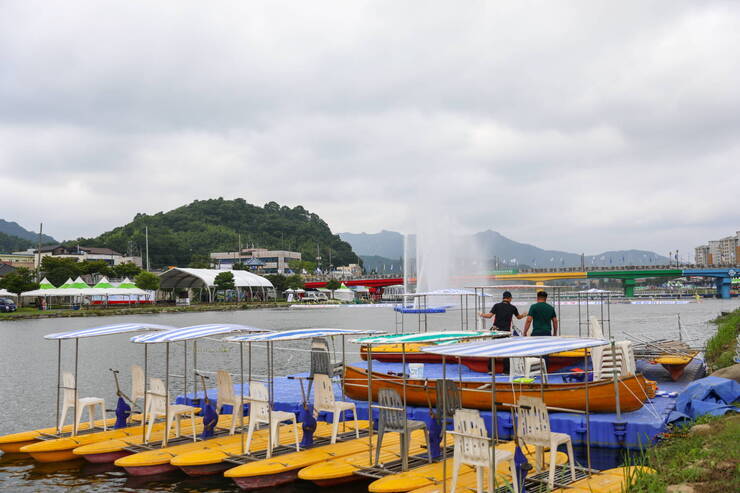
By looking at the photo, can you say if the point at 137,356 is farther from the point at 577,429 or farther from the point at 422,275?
the point at 422,275

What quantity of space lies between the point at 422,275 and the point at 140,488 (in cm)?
7570

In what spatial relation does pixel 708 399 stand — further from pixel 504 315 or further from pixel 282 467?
pixel 282 467

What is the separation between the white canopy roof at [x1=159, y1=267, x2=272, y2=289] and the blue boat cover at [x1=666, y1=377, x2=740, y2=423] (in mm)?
106367

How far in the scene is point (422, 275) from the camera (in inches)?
3477

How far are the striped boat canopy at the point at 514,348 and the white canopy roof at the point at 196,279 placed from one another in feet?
356

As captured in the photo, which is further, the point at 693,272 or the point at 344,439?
the point at 693,272

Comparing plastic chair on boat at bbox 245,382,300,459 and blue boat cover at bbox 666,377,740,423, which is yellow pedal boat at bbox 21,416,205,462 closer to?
plastic chair on boat at bbox 245,382,300,459

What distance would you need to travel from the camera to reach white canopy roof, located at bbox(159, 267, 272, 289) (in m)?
116

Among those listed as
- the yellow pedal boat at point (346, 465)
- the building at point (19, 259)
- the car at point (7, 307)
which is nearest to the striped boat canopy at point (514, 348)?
the yellow pedal boat at point (346, 465)

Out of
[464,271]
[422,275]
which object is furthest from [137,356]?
[464,271]

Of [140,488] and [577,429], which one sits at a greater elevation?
[577,429]

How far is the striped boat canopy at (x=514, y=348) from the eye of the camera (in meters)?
9.34

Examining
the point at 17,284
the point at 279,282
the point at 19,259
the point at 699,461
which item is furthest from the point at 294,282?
the point at 699,461

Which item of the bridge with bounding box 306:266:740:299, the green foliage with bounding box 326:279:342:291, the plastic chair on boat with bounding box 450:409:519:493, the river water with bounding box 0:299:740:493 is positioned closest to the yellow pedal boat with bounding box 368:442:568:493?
A: the plastic chair on boat with bounding box 450:409:519:493
